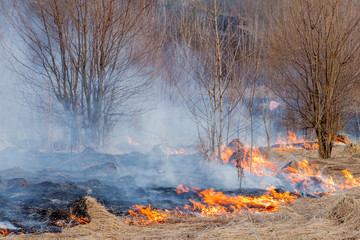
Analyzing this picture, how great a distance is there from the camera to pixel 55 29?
9.98 m

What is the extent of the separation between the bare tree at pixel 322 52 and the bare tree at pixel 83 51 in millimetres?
4049

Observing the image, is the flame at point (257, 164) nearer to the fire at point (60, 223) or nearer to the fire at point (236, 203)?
the fire at point (236, 203)

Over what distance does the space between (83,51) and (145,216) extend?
6.52m

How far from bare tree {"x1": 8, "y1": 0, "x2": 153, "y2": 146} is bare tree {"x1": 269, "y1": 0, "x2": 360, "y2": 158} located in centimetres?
405

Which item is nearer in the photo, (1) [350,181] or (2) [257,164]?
(1) [350,181]

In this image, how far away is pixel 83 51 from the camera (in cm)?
1005

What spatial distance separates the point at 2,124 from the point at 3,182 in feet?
25.2

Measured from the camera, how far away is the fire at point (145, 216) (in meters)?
4.73

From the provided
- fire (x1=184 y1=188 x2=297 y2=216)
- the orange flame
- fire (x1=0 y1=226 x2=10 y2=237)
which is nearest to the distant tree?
the orange flame

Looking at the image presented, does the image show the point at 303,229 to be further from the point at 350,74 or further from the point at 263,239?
the point at 350,74

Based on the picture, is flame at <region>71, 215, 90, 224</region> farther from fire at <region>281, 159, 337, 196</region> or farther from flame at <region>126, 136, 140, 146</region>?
flame at <region>126, 136, 140, 146</region>

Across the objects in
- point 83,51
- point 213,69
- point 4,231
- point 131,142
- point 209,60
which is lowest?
point 4,231

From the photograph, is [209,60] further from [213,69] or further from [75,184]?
[75,184]

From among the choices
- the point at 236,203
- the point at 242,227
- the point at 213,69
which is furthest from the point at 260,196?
the point at 213,69
